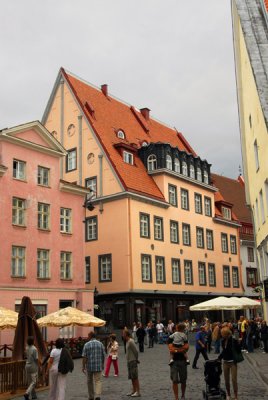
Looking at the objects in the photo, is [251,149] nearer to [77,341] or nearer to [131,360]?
[77,341]

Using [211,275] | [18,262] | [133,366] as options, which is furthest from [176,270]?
[133,366]

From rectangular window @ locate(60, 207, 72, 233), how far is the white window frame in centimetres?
351

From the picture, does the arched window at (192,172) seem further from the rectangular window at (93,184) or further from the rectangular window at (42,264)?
the rectangular window at (42,264)

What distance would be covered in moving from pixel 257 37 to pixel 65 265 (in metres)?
17.3

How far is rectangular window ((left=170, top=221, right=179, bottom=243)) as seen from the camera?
142 feet

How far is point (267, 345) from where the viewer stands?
80.5 feet

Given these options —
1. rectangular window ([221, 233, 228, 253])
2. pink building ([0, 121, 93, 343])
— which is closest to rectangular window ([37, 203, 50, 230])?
pink building ([0, 121, 93, 343])

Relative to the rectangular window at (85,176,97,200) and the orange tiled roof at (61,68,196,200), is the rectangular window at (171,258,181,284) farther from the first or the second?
the rectangular window at (85,176,97,200)

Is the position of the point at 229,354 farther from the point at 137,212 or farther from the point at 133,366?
the point at 137,212

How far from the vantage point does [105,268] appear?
3944cm

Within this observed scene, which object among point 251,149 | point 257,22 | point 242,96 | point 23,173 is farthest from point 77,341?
point 257,22

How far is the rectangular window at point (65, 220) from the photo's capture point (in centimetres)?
3272

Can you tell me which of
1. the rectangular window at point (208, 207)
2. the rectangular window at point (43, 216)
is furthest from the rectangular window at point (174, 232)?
the rectangular window at point (43, 216)

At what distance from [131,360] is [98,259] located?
26573 millimetres
